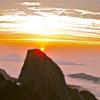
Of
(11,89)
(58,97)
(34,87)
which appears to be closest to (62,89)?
(58,97)

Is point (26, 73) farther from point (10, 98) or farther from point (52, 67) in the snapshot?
point (10, 98)

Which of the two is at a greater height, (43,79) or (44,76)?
(44,76)

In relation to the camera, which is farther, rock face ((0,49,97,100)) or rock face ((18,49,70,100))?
rock face ((18,49,70,100))

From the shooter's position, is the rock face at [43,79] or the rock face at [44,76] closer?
the rock face at [43,79]

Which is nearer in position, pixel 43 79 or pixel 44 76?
pixel 43 79

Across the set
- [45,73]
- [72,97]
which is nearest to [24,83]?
[45,73]

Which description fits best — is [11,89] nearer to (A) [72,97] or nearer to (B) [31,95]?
(B) [31,95]

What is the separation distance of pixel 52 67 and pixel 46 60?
3.02 m

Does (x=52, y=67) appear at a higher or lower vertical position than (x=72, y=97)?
higher

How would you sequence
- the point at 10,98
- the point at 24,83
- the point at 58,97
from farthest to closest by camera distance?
the point at 58,97
the point at 24,83
the point at 10,98

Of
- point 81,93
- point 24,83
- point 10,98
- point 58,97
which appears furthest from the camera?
point 81,93

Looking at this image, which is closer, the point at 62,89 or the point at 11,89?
the point at 11,89

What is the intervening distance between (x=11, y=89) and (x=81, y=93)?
47797 millimetres

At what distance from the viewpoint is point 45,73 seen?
153125mm
